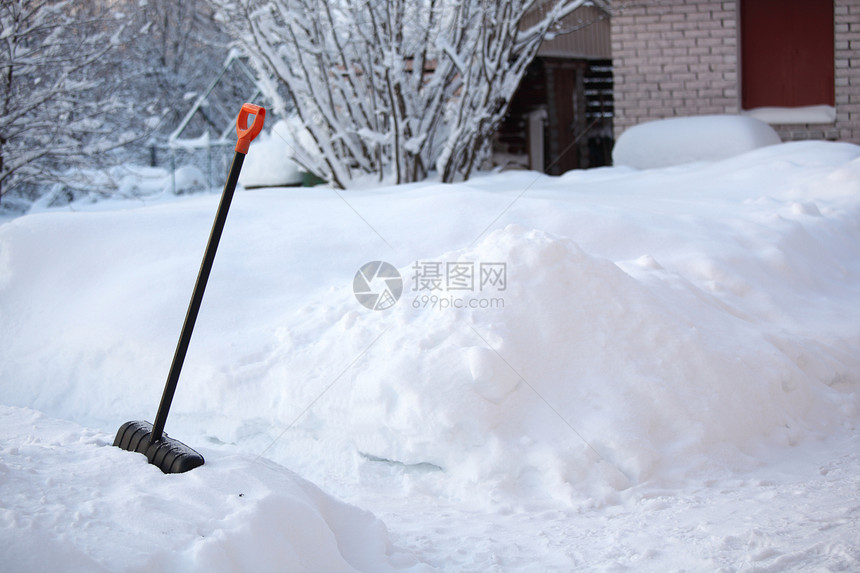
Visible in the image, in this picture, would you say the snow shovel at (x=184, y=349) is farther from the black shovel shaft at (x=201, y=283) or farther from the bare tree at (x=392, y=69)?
the bare tree at (x=392, y=69)

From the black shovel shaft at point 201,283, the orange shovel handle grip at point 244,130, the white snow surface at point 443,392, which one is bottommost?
the white snow surface at point 443,392

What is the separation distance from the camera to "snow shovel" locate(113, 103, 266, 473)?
226 centimetres

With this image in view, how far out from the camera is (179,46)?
2061 cm

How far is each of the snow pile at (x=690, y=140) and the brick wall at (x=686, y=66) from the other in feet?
1.79

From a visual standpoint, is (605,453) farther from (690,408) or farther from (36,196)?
(36,196)

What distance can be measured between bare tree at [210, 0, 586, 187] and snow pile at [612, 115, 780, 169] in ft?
5.35

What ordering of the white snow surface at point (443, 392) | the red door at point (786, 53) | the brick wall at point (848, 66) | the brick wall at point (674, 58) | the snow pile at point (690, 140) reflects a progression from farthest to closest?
the red door at point (786, 53) < the brick wall at point (674, 58) < the brick wall at point (848, 66) < the snow pile at point (690, 140) < the white snow surface at point (443, 392)

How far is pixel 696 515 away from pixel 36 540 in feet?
6.25

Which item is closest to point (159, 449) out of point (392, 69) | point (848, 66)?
point (392, 69)

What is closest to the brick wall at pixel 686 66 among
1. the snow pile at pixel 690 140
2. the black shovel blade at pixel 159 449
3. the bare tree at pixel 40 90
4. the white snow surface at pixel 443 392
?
the snow pile at pixel 690 140

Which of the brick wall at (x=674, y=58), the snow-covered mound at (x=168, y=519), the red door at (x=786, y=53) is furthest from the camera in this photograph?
the red door at (x=786, y=53)

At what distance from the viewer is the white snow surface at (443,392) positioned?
2.19 metres

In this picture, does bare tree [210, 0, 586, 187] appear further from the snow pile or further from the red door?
the red door

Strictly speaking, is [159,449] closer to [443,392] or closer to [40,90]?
[443,392]
